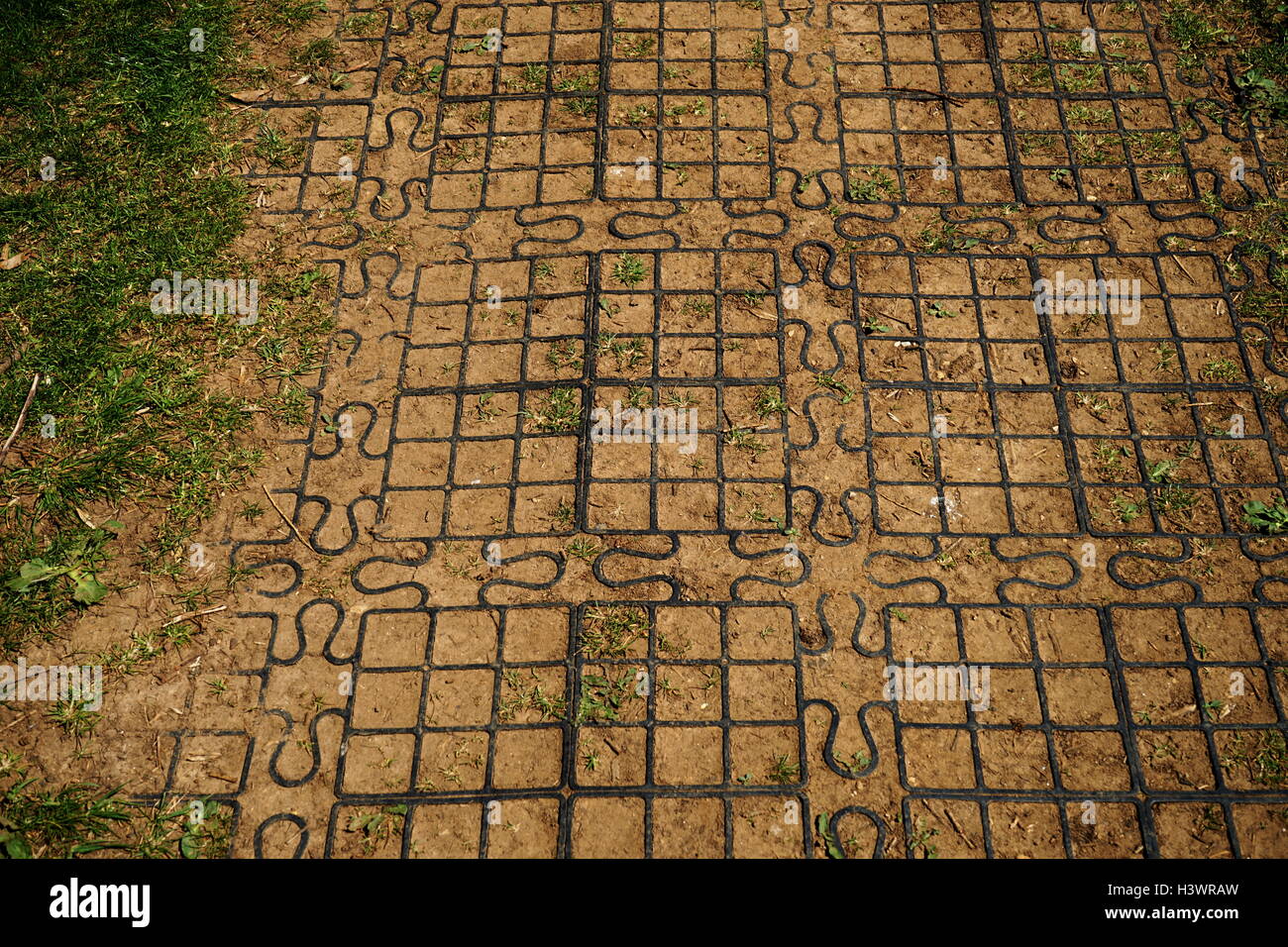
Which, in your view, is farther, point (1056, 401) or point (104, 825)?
point (1056, 401)

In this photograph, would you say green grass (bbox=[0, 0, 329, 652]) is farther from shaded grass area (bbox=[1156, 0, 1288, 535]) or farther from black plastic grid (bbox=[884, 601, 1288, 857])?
shaded grass area (bbox=[1156, 0, 1288, 535])

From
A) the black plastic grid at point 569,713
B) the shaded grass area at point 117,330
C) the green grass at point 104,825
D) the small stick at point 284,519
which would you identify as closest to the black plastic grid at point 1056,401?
the black plastic grid at point 569,713

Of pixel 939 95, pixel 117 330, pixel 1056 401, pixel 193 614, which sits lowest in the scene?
pixel 193 614

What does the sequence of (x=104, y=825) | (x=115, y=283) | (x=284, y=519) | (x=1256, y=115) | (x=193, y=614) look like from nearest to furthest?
(x=104, y=825) → (x=193, y=614) → (x=284, y=519) → (x=115, y=283) → (x=1256, y=115)

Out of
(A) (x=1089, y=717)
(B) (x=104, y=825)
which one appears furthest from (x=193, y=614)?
(A) (x=1089, y=717)

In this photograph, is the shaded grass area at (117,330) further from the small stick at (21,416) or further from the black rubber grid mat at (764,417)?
the black rubber grid mat at (764,417)

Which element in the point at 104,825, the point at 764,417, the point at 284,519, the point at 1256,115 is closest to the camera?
the point at 104,825

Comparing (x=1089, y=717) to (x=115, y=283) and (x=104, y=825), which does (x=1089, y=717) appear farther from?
(x=115, y=283)

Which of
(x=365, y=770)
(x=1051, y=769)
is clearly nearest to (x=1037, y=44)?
(x=1051, y=769)
